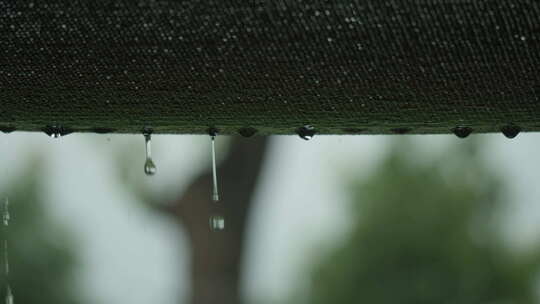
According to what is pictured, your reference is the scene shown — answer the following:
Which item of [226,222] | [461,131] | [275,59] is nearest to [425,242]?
[226,222]

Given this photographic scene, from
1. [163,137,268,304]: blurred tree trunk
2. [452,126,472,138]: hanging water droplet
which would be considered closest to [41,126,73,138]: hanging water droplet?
[452,126,472,138]: hanging water droplet

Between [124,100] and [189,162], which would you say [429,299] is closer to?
[189,162]

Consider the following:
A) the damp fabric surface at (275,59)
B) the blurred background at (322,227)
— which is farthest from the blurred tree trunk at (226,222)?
the damp fabric surface at (275,59)

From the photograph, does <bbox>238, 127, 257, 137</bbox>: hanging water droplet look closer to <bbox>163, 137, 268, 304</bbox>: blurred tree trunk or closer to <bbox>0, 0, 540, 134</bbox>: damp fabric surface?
<bbox>0, 0, 540, 134</bbox>: damp fabric surface

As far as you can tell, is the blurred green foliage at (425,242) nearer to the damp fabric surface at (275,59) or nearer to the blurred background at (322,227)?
the blurred background at (322,227)

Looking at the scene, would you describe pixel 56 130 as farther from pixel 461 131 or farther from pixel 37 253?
pixel 37 253

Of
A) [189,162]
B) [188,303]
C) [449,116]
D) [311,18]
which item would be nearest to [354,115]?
[449,116]
